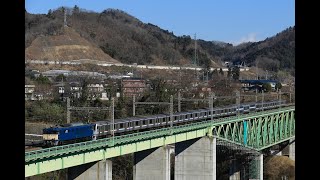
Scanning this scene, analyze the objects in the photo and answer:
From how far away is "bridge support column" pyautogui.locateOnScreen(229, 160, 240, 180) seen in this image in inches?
1369

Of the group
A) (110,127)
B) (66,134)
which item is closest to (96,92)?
(110,127)

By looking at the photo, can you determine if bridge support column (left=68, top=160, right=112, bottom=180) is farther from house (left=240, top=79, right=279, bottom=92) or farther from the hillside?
the hillside

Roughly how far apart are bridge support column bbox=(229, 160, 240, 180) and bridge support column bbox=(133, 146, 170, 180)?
1075 centimetres

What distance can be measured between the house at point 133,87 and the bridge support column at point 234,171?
30.1 ft

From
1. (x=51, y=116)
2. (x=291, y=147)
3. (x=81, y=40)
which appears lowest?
(x=291, y=147)

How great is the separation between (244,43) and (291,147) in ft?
424

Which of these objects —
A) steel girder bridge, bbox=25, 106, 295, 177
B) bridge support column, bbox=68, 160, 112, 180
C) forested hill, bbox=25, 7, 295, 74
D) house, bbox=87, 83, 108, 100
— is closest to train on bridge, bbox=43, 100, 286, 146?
steel girder bridge, bbox=25, 106, 295, 177

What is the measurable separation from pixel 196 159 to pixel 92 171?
8.89 metres

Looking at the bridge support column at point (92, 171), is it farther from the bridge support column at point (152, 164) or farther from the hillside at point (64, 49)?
the hillside at point (64, 49)

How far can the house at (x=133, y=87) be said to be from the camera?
42312 millimetres
